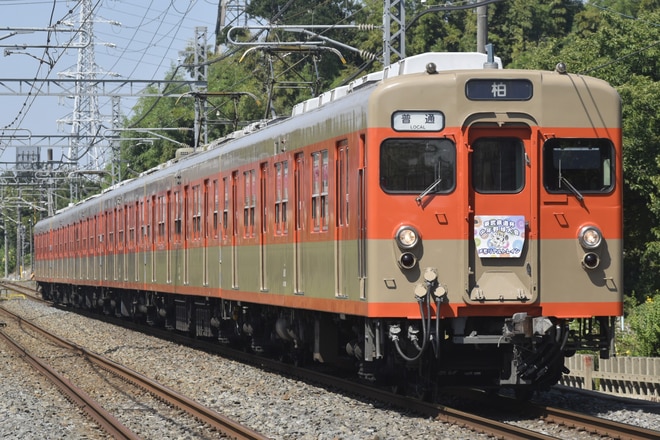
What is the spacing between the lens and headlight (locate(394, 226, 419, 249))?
11.9 meters

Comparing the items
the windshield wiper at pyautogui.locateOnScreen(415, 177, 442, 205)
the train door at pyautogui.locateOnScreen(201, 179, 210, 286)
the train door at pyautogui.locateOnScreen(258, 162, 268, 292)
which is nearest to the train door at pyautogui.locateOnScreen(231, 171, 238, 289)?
the train door at pyautogui.locateOnScreen(258, 162, 268, 292)

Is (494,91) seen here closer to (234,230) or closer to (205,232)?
(234,230)

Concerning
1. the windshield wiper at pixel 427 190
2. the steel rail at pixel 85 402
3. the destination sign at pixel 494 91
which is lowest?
the steel rail at pixel 85 402

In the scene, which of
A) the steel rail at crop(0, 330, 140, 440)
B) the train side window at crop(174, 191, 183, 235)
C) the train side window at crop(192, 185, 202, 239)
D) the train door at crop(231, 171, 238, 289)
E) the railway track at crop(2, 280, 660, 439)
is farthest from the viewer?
the train side window at crop(174, 191, 183, 235)

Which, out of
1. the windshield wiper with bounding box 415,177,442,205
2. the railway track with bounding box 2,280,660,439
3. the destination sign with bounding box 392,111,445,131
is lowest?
the railway track with bounding box 2,280,660,439

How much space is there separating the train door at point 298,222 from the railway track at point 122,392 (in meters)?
1.89

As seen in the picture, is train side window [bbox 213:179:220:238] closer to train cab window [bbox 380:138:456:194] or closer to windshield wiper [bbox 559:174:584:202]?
train cab window [bbox 380:138:456:194]

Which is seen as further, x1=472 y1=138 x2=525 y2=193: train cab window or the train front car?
x1=472 y1=138 x2=525 y2=193: train cab window

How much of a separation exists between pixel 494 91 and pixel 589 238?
5.24 feet

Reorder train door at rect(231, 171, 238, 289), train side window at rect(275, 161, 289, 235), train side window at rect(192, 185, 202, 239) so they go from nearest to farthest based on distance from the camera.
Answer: train side window at rect(275, 161, 289, 235), train door at rect(231, 171, 238, 289), train side window at rect(192, 185, 202, 239)

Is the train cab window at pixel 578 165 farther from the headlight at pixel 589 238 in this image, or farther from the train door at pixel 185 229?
the train door at pixel 185 229

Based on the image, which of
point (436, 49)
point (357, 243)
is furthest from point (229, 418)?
point (436, 49)

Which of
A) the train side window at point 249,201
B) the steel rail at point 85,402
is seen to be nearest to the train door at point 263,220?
the train side window at point 249,201

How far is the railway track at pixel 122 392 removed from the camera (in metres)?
11.5
